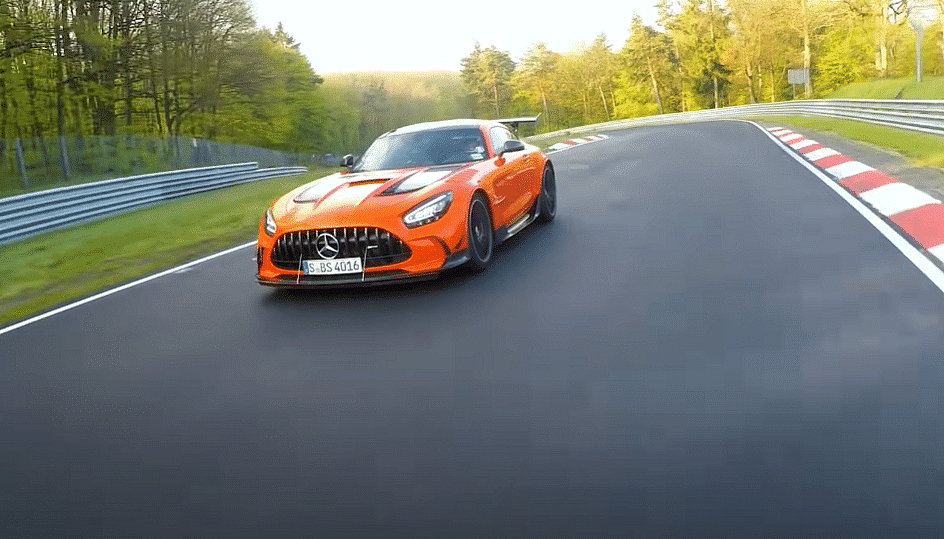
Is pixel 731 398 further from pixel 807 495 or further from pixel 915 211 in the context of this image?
pixel 915 211

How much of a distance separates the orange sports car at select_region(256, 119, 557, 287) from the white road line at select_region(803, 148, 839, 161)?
9.72m

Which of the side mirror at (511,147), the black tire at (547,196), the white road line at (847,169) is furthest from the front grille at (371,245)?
the white road line at (847,169)

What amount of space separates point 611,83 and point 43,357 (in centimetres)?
12063

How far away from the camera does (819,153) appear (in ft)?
57.2

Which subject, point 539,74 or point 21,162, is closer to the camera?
point 21,162

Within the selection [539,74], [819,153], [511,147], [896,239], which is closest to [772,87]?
[539,74]

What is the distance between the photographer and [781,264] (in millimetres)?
6996

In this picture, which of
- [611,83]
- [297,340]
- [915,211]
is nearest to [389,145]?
[297,340]

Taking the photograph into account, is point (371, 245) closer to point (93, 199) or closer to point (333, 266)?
point (333, 266)

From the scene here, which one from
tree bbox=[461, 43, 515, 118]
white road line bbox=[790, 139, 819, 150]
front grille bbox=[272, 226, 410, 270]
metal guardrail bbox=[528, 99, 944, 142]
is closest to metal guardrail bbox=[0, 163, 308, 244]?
front grille bbox=[272, 226, 410, 270]

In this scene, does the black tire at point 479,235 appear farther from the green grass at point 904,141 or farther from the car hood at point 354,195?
the green grass at point 904,141

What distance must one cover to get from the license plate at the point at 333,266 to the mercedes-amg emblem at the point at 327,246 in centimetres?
6

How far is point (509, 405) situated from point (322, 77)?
10273cm

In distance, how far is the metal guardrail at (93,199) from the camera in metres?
14.3
